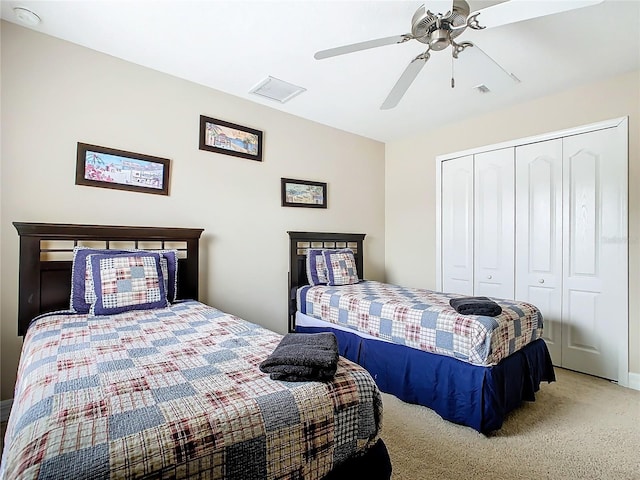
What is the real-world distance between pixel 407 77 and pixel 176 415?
213 centimetres

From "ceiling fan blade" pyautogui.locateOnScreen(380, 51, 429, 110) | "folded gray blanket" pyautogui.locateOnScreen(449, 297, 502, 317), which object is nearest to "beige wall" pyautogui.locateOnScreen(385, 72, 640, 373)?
"folded gray blanket" pyautogui.locateOnScreen(449, 297, 502, 317)

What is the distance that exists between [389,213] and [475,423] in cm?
299

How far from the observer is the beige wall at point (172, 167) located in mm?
2146

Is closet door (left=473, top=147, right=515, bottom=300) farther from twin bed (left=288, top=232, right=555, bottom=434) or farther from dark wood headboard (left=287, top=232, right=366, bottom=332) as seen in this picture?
dark wood headboard (left=287, top=232, right=366, bottom=332)

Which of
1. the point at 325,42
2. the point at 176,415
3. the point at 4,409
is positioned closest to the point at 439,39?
the point at 325,42

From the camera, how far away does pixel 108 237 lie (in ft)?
7.88

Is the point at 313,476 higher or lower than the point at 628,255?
lower

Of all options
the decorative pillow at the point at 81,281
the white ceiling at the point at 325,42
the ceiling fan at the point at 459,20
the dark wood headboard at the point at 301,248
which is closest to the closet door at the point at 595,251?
the white ceiling at the point at 325,42

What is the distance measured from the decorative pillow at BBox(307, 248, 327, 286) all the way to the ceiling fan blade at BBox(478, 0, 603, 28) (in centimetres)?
243

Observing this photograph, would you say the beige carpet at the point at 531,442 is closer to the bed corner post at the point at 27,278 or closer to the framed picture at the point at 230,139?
the bed corner post at the point at 27,278

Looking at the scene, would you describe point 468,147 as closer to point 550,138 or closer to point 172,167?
point 550,138

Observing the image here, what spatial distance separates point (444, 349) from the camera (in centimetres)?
213

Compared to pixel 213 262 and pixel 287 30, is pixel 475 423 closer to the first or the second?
pixel 213 262

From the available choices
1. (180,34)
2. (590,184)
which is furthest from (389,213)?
(180,34)
